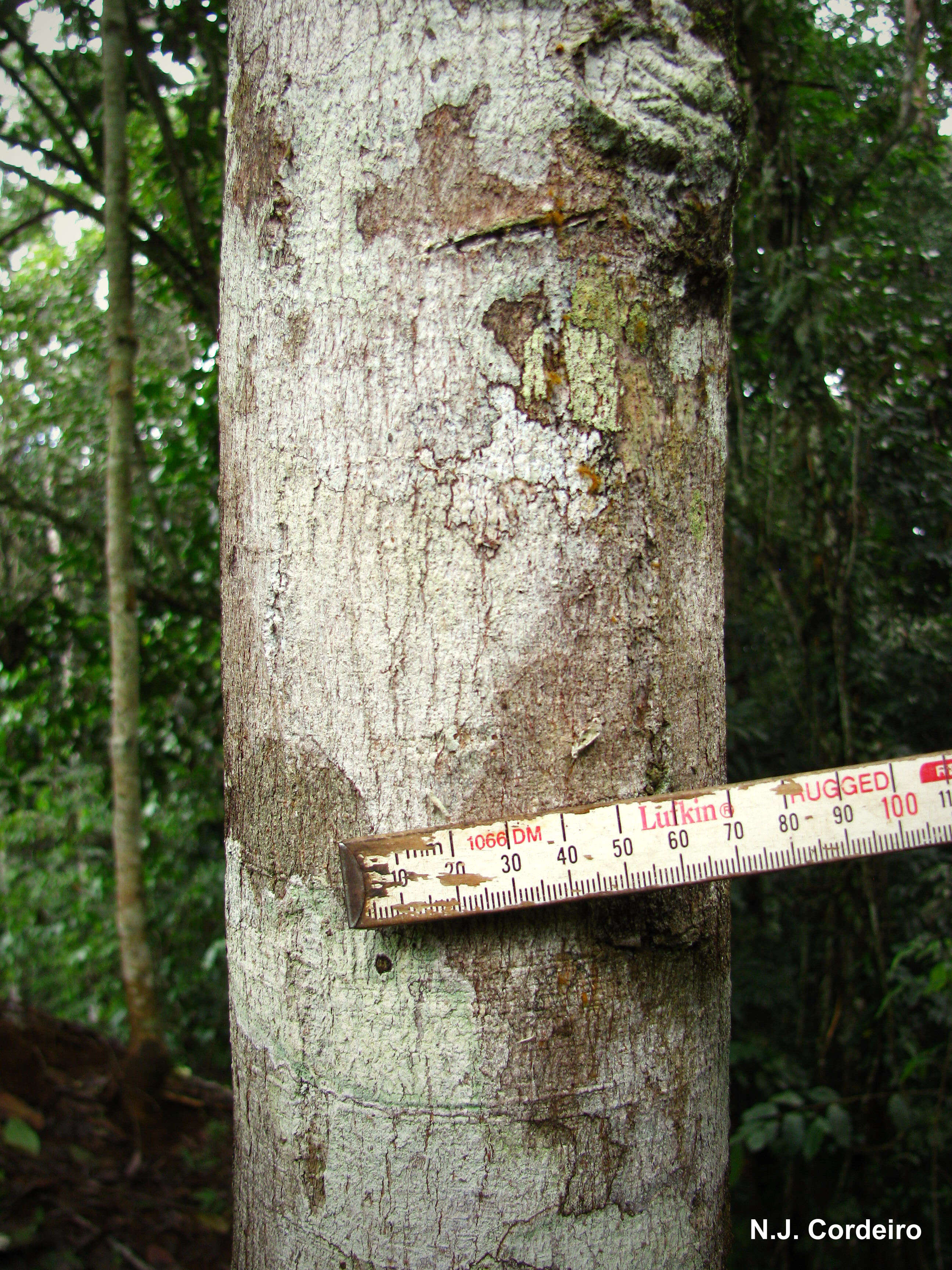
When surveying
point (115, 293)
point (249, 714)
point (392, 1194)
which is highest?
point (115, 293)

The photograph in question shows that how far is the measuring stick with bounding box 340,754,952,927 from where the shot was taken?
656mm

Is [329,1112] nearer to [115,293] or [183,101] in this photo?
[115,293]

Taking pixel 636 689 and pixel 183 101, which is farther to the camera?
pixel 183 101

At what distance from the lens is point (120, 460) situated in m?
2.65

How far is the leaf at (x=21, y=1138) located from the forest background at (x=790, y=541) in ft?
3.64

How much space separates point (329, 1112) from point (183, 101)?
3315 millimetres

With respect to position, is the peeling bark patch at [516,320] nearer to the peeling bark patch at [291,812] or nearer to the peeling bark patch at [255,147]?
the peeling bark patch at [255,147]

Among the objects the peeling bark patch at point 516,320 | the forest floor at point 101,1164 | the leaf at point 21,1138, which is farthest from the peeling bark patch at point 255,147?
the leaf at point 21,1138

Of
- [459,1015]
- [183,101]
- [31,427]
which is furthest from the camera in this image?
[31,427]

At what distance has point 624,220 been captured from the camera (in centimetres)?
70

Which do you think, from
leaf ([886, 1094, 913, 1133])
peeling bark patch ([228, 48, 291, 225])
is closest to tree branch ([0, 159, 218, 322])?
peeling bark patch ([228, 48, 291, 225])

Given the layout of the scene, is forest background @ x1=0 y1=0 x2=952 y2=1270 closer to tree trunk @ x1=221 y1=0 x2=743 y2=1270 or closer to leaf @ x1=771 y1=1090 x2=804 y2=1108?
leaf @ x1=771 y1=1090 x2=804 y2=1108

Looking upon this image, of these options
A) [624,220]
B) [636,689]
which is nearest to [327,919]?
[636,689]

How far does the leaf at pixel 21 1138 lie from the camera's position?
2.56 m
